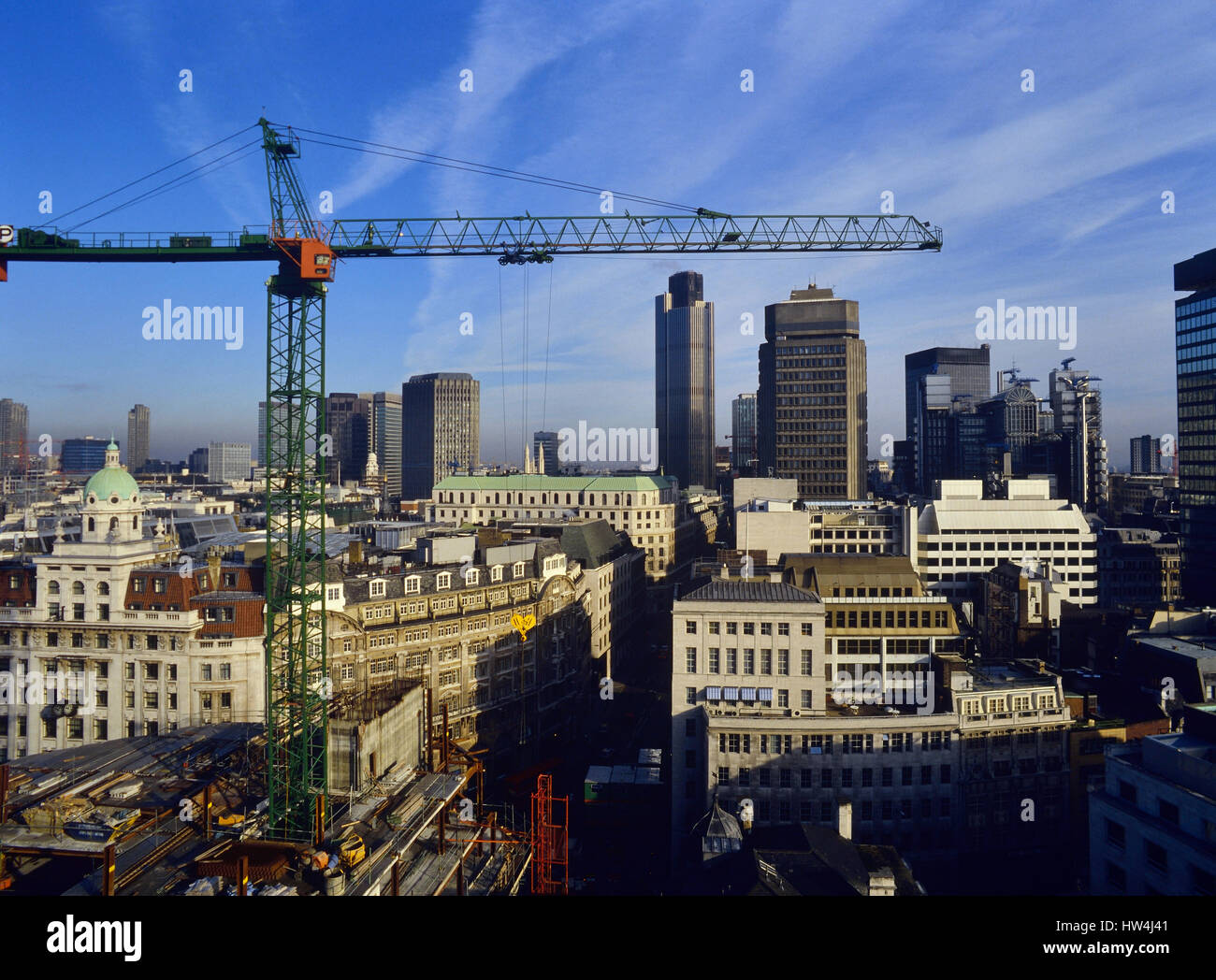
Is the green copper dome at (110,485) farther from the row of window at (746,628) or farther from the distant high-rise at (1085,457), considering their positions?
the distant high-rise at (1085,457)

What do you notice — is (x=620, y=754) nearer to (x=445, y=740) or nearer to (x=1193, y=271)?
(x=445, y=740)

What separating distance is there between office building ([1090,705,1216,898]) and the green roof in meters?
83.3

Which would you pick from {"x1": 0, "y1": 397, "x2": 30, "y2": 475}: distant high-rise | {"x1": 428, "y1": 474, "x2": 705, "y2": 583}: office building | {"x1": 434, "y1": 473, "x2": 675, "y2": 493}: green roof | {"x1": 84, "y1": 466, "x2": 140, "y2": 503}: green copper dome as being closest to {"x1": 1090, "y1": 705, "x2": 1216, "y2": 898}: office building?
{"x1": 84, "y1": 466, "x2": 140, "y2": 503}: green copper dome

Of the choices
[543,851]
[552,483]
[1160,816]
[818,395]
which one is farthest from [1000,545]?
[543,851]

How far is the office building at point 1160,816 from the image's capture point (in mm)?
26000

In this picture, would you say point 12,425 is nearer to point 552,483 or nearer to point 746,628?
point 552,483

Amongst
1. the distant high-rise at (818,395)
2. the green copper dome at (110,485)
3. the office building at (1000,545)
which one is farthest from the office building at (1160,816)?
the distant high-rise at (818,395)

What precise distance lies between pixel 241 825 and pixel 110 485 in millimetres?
30891

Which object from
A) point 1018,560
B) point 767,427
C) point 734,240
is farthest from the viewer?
point 767,427

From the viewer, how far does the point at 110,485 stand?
159 feet

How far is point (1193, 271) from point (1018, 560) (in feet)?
164

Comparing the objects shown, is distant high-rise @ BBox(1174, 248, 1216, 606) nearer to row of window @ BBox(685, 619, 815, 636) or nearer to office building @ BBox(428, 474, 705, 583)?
office building @ BBox(428, 474, 705, 583)

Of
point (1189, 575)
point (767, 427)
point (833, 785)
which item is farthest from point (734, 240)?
Result: point (767, 427)
